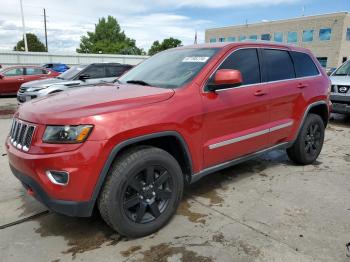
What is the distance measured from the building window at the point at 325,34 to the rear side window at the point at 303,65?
1882 inches

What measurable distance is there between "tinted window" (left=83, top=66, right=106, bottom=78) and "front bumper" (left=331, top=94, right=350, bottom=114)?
297 inches

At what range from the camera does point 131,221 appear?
2.98 meters

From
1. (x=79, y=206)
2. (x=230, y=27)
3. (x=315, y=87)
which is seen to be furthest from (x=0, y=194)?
(x=230, y=27)

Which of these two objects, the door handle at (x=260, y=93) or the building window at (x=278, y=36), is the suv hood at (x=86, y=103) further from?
the building window at (x=278, y=36)

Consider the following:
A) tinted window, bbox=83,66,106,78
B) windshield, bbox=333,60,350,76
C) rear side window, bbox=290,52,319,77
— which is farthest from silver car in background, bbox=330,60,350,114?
tinted window, bbox=83,66,106,78

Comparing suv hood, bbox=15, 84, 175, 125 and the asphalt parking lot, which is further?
the asphalt parking lot

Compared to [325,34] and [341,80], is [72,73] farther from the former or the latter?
[325,34]

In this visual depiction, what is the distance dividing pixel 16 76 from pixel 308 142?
14.2 metres

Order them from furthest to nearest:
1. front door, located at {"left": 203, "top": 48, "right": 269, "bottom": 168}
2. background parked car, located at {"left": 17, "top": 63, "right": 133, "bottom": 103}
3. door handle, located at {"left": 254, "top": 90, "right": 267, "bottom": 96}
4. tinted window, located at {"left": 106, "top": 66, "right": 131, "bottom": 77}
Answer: tinted window, located at {"left": 106, "top": 66, "right": 131, "bottom": 77} < background parked car, located at {"left": 17, "top": 63, "right": 133, "bottom": 103} < door handle, located at {"left": 254, "top": 90, "right": 267, "bottom": 96} < front door, located at {"left": 203, "top": 48, "right": 269, "bottom": 168}

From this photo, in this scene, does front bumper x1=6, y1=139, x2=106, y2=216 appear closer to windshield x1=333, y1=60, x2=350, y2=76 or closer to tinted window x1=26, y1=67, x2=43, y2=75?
windshield x1=333, y1=60, x2=350, y2=76

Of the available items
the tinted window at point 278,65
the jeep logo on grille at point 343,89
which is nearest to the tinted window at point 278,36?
the jeep logo on grille at point 343,89

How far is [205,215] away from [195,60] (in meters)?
1.66

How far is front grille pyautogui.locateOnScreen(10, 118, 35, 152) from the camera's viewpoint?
282 centimetres

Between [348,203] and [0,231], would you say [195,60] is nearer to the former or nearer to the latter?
[348,203]
